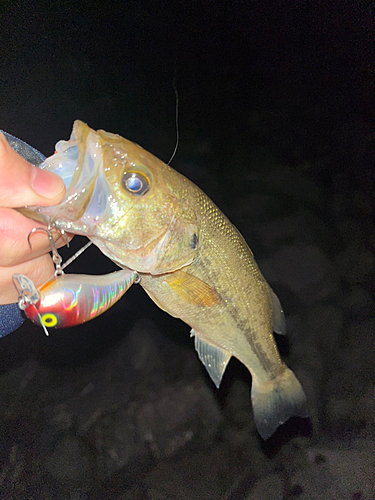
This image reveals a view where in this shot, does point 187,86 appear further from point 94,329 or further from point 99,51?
point 94,329

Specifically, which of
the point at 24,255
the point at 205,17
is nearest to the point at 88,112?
the point at 205,17

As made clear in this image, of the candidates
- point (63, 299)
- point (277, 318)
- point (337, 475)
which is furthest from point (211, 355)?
point (337, 475)

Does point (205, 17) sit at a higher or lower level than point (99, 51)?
higher

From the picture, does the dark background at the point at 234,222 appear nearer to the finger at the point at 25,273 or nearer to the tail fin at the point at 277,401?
the tail fin at the point at 277,401

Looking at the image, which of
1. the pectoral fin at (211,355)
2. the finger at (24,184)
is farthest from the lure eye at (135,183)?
the pectoral fin at (211,355)

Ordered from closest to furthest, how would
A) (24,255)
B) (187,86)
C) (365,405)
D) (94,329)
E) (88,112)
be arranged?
(24,255) → (365,405) → (94,329) → (88,112) → (187,86)

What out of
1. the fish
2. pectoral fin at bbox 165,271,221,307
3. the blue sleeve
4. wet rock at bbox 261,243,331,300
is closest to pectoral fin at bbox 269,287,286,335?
the fish

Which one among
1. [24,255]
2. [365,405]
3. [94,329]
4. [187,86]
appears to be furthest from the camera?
[187,86]
